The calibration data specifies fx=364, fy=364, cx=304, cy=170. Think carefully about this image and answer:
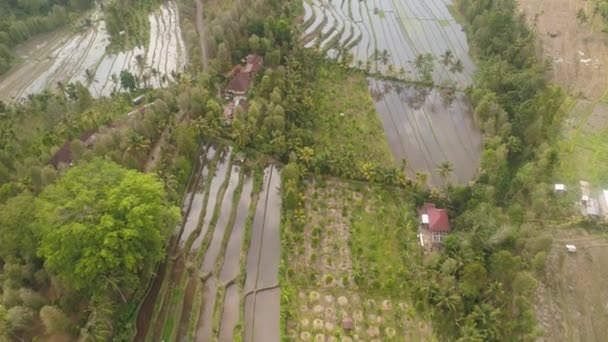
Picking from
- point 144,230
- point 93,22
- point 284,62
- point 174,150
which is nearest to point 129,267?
point 144,230

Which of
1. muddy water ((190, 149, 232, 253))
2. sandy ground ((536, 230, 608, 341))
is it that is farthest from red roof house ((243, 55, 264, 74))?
sandy ground ((536, 230, 608, 341))

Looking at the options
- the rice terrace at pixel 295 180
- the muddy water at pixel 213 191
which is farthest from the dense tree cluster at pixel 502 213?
the muddy water at pixel 213 191

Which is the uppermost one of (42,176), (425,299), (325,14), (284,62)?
(325,14)

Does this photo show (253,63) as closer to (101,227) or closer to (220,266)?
(220,266)

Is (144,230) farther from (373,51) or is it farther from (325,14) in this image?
(325,14)

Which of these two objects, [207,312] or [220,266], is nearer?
[207,312]

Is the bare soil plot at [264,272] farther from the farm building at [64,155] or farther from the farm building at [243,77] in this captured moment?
the farm building at [64,155]

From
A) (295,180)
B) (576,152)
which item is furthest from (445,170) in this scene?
(576,152)
